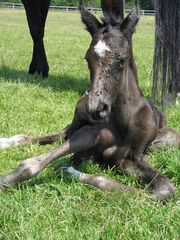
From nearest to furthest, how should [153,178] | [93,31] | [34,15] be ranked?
1. [93,31]
2. [153,178]
3. [34,15]

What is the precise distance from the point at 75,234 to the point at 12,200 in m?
0.58

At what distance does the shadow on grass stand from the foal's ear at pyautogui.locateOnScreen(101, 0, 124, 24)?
349 cm

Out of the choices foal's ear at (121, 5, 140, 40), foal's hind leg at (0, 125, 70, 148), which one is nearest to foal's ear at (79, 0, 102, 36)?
foal's ear at (121, 5, 140, 40)

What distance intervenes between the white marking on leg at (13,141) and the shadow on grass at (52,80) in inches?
88.0

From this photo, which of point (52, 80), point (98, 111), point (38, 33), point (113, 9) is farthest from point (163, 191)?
point (38, 33)

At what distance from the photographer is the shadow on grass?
7419 mm

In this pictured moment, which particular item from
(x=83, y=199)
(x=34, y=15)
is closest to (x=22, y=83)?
(x=34, y=15)

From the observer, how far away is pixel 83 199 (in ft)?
11.4

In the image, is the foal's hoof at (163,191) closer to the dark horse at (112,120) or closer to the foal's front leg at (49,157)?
the dark horse at (112,120)

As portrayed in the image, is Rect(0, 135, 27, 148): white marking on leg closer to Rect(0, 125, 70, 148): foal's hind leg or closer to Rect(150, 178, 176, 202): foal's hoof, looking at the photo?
Rect(0, 125, 70, 148): foal's hind leg

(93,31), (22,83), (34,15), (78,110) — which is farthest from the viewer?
(34,15)

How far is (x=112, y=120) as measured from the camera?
408cm

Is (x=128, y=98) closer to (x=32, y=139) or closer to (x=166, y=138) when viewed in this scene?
(x=166, y=138)

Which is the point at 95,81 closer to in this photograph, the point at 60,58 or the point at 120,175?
the point at 120,175
